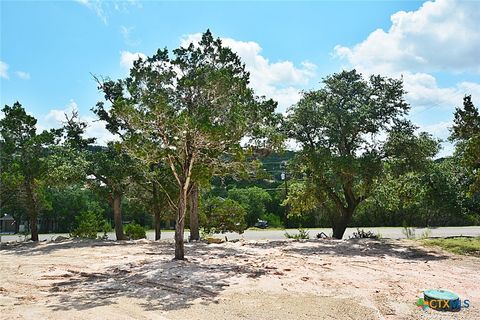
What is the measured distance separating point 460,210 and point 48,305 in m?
17.9

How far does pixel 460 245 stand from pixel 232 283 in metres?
12.1

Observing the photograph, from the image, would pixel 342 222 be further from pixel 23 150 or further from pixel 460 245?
pixel 23 150

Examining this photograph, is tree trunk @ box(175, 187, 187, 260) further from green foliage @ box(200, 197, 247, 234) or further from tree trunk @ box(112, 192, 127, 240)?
green foliage @ box(200, 197, 247, 234)

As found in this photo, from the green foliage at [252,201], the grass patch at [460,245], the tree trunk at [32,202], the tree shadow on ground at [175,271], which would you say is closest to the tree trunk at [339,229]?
the tree shadow on ground at [175,271]

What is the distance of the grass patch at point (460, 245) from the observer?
1567cm

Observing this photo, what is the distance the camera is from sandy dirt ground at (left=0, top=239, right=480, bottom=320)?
7359 millimetres

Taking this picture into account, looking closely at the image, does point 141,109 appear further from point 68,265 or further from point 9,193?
point 9,193

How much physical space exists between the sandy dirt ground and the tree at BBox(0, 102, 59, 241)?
16.1ft

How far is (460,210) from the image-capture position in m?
18.7

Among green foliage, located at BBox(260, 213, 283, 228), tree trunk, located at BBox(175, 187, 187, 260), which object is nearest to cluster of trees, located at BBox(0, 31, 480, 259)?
tree trunk, located at BBox(175, 187, 187, 260)

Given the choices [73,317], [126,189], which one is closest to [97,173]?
[126,189]

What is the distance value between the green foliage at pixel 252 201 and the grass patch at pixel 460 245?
23.7 m

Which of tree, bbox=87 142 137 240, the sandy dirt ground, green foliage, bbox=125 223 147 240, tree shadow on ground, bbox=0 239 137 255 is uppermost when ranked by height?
tree, bbox=87 142 137 240

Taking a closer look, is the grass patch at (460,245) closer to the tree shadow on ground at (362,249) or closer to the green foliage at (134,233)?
the tree shadow on ground at (362,249)
